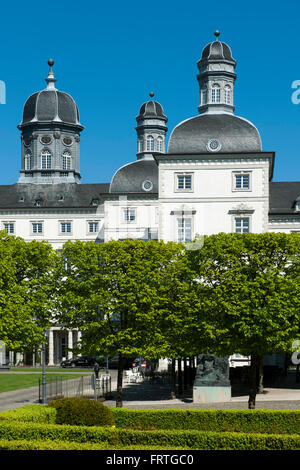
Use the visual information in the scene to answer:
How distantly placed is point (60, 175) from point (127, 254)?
56456 millimetres

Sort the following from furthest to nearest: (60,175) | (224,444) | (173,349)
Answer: (60,175) < (173,349) < (224,444)

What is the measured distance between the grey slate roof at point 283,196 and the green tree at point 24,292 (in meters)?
37.5

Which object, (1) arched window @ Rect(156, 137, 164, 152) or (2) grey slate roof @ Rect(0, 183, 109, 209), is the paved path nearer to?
(2) grey slate roof @ Rect(0, 183, 109, 209)

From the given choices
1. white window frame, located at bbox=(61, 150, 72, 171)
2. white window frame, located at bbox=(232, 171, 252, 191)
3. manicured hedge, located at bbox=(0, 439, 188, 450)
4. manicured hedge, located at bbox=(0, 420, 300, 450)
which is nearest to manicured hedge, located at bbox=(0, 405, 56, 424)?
manicured hedge, located at bbox=(0, 420, 300, 450)

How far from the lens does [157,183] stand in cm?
8281

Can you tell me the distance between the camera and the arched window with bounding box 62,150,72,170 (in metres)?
97.6

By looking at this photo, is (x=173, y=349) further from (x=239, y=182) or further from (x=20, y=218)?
(x=20, y=218)

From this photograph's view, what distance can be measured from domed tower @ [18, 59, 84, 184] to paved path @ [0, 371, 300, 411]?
48.9m

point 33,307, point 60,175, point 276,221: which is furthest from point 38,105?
point 33,307

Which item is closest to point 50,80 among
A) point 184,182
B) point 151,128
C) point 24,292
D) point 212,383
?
point 151,128

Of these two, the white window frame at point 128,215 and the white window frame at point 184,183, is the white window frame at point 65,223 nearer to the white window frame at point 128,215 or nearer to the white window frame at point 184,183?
the white window frame at point 128,215

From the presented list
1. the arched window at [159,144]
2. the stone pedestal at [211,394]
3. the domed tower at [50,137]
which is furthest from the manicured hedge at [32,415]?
the arched window at [159,144]

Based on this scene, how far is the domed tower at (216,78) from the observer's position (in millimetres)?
73375
